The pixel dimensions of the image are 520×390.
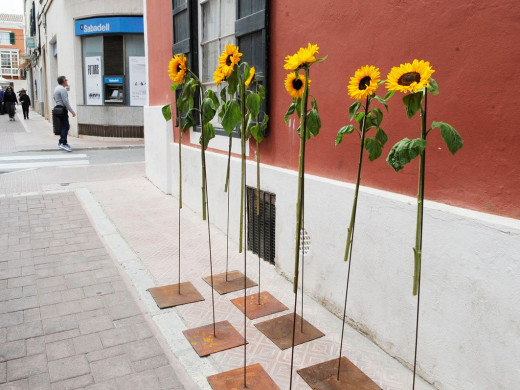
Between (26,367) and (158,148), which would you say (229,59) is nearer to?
(26,367)

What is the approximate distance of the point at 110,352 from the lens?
10.6 feet

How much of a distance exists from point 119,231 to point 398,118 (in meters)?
4.17

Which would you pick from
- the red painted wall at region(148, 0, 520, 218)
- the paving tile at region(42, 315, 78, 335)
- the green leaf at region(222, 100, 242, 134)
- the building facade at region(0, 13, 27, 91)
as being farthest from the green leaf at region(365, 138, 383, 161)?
the building facade at region(0, 13, 27, 91)

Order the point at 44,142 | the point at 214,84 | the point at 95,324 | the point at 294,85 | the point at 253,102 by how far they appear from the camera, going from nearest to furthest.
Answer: the point at 294,85, the point at 253,102, the point at 95,324, the point at 214,84, the point at 44,142

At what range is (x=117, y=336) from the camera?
11.3 feet

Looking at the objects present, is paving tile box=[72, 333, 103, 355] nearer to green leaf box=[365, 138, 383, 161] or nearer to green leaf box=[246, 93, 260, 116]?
green leaf box=[246, 93, 260, 116]

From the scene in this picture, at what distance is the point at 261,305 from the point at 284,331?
0.47 metres

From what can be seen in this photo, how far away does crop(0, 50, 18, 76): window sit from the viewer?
226 ft

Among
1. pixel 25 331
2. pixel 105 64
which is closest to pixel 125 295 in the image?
pixel 25 331

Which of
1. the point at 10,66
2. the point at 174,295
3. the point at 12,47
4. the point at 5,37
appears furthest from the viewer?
the point at 10,66

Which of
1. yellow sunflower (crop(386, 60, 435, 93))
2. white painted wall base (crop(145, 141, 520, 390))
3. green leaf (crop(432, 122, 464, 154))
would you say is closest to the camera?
yellow sunflower (crop(386, 60, 435, 93))

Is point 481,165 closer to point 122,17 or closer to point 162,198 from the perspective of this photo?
point 162,198

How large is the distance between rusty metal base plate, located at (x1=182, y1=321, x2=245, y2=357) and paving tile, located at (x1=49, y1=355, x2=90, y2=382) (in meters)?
0.71

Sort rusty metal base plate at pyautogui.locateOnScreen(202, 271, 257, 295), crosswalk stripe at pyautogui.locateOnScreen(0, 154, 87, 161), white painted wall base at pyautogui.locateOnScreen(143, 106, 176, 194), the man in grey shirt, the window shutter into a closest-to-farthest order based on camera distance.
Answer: rusty metal base plate at pyautogui.locateOnScreen(202, 271, 257, 295), the window shutter, white painted wall base at pyautogui.locateOnScreen(143, 106, 176, 194), crosswalk stripe at pyautogui.locateOnScreen(0, 154, 87, 161), the man in grey shirt
